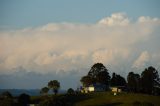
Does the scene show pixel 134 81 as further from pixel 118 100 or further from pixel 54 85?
pixel 118 100

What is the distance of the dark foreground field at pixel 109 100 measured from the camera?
152m

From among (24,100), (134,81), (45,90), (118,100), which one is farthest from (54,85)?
(118,100)

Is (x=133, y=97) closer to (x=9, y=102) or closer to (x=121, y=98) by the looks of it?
(x=121, y=98)

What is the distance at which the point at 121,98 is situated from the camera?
164 metres

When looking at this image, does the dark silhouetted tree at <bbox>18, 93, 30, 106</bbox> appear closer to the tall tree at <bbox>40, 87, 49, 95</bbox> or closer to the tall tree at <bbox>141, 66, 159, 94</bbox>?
the tall tree at <bbox>40, 87, 49, 95</bbox>

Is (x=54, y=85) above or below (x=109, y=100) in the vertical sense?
above

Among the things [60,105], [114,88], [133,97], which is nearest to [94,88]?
[114,88]

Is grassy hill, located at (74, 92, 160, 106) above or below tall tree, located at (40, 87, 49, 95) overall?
below

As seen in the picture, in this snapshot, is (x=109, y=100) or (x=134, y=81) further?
(x=134, y=81)

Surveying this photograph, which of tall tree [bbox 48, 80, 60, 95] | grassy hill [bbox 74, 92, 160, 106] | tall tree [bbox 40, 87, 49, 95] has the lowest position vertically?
grassy hill [bbox 74, 92, 160, 106]

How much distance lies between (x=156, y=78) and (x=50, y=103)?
75636mm

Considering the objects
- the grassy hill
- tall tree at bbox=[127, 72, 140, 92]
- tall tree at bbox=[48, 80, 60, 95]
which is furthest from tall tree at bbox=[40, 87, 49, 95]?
tall tree at bbox=[127, 72, 140, 92]

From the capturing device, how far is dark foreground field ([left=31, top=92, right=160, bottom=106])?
498 feet

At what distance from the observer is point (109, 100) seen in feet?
527
